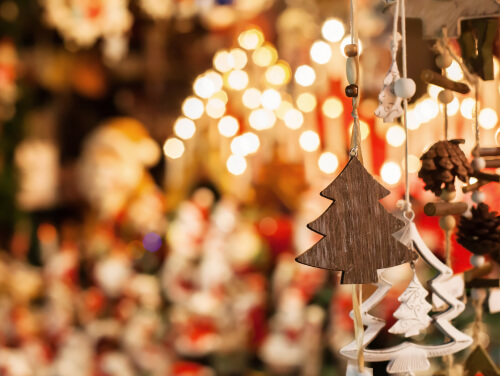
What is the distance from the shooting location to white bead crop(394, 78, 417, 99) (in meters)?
0.33

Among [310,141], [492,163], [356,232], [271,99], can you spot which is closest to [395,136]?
[310,141]

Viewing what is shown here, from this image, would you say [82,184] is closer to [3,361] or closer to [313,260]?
[3,361]

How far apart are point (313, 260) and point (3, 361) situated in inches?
43.1

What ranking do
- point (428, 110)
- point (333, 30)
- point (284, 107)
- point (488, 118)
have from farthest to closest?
point (284, 107) → point (333, 30) → point (428, 110) → point (488, 118)

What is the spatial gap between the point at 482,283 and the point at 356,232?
0.14 metres

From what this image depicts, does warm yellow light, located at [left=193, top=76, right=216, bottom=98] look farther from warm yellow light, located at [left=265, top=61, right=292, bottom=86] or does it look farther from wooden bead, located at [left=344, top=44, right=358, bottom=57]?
wooden bead, located at [left=344, top=44, right=358, bottom=57]

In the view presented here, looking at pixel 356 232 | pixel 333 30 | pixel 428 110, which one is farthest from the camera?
pixel 333 30

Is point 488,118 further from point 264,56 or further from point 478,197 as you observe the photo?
point 264,56

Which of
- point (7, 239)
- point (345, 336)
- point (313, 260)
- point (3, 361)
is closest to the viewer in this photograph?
point (313, 260)

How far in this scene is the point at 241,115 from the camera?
4.14 ft

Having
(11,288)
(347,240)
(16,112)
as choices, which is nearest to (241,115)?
(16,112)

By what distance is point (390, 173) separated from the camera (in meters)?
0.99

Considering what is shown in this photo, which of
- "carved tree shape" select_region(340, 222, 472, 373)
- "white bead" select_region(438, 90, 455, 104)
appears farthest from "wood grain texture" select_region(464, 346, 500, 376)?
"white bead" select_region(438, 90, 455, 104)

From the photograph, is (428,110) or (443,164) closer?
(443,164)
